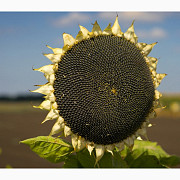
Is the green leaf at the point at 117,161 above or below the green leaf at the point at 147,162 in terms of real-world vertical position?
above

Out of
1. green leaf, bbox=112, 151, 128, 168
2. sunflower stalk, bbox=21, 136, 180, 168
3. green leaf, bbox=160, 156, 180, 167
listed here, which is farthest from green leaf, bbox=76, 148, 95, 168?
green leaf, bbox=160, 156, 180, 167

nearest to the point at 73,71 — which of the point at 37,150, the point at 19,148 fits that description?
the point at 37,150

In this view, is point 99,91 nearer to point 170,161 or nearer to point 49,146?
point 49,146

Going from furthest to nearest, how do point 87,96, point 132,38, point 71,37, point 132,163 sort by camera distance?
point 132,163 < point 132,38 < point 71,37 < point 87,96

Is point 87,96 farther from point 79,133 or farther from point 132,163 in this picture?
point 132,163

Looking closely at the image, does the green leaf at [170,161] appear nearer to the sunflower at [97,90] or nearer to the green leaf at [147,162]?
the green leaf at [147,162]

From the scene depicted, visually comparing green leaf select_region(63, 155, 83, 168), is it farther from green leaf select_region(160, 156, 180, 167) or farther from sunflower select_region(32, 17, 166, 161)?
green leaf select_region(160, 156, 180, 167)

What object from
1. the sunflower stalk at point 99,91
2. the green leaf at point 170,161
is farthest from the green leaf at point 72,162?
the green leaf at point 170,161
